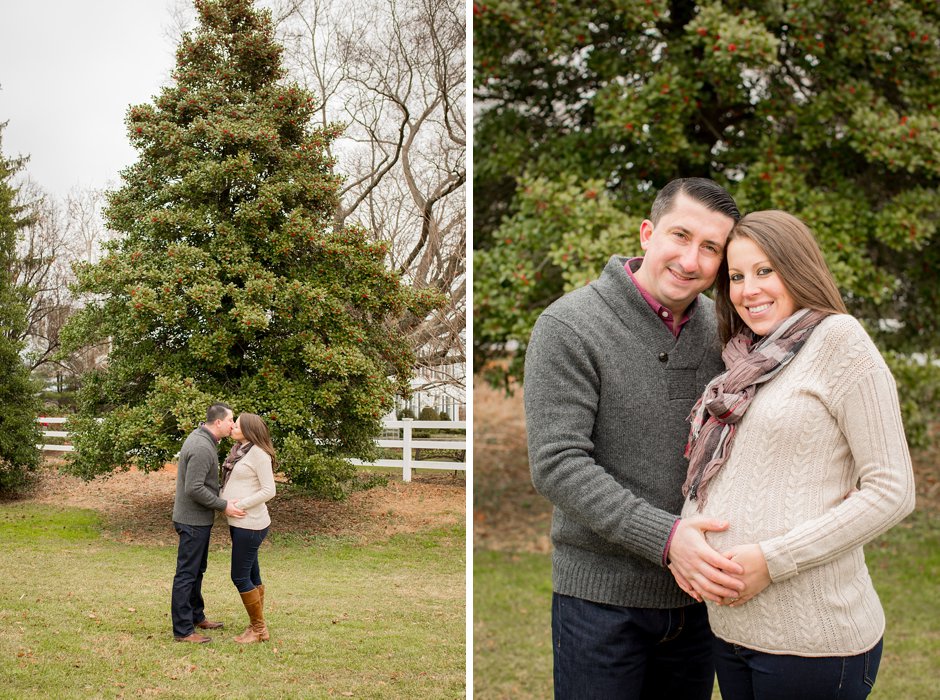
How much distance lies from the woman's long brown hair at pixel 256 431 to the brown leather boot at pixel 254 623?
384mm

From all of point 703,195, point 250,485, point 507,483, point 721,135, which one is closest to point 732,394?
point 703,195

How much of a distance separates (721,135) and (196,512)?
4007mm

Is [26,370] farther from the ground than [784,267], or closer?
closer

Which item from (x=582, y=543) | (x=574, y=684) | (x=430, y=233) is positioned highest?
(x=430, y=233)

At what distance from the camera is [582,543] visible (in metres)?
1.70

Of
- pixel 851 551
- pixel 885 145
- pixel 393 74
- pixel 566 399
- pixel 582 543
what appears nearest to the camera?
pixel 851 551

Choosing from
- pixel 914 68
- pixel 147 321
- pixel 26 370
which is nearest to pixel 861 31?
pixel 914 68

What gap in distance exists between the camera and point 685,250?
1644 mm

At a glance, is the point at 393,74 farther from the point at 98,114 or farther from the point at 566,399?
the point at 566,399

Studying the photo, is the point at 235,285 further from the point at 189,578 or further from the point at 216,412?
the point at 189,578

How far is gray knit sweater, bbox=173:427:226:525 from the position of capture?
2453mm

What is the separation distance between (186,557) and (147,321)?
70 centimetres

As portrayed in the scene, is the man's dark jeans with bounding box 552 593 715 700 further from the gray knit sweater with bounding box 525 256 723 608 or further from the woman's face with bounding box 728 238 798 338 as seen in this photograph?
the woman's face with bounding box 728 238 798 338

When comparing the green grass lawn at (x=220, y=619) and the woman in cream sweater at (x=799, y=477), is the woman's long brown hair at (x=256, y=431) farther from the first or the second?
the woman in cream sweater at (x=799, y=477)
